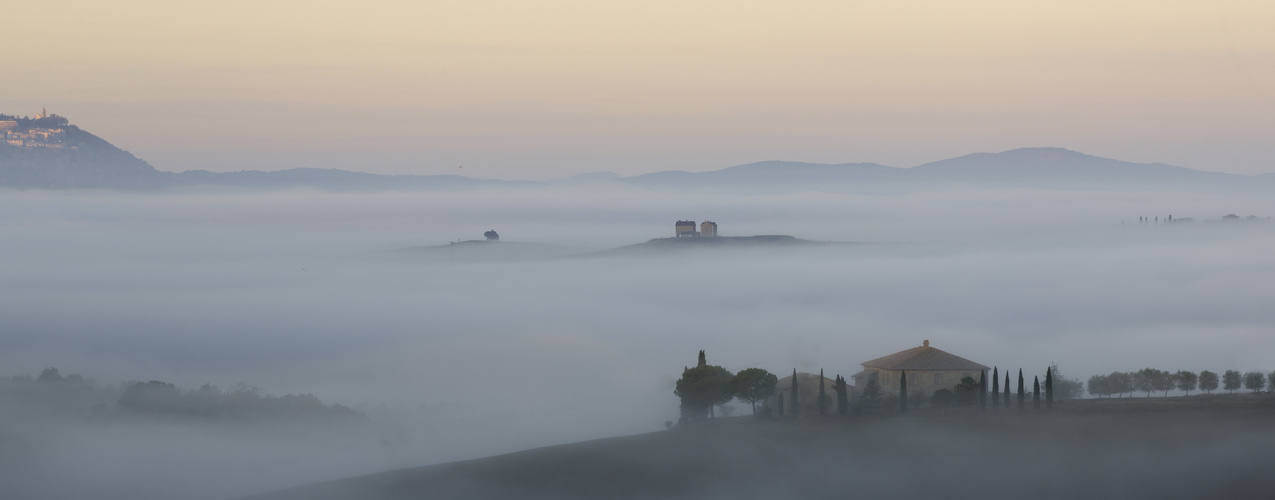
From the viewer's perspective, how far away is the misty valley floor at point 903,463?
73500 mm

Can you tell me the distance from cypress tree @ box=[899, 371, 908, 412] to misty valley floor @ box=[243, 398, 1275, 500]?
23.2 feet

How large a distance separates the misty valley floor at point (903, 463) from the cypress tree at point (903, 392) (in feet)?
23.2

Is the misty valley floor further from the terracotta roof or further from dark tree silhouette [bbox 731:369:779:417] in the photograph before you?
dark tree silhouette [bbox 731:369:779:417]

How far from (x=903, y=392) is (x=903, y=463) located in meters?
17.5

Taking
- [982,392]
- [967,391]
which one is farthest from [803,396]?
[982,392]

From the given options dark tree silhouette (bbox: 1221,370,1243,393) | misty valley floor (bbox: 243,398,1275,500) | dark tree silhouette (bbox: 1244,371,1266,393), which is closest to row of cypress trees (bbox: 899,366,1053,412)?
misty valley floor (bbox: 243,398,1275,500)

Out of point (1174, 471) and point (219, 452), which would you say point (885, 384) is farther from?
point (219, 452)

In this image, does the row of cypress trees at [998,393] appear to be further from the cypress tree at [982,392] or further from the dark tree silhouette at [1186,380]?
the dark tree silhouette at [1186,380]

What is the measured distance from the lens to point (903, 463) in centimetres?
7950

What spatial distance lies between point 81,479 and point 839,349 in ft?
296

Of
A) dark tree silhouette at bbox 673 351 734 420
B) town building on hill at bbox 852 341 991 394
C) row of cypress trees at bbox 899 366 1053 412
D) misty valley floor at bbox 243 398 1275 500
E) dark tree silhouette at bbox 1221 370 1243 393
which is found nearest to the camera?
misty valley floor at bbox 243 398 1275 500

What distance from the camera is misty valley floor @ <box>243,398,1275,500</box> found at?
73.5 m

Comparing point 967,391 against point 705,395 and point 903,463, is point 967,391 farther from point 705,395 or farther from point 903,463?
point 705,395

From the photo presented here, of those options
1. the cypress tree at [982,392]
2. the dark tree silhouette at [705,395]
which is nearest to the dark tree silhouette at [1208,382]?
the cypress tree at [982,392]
